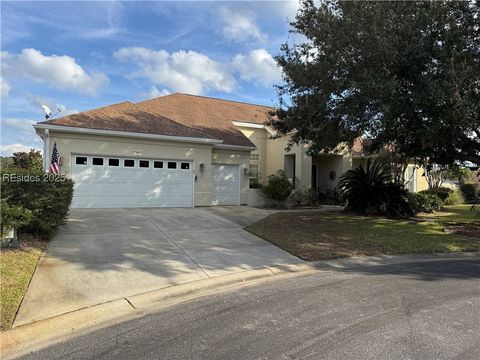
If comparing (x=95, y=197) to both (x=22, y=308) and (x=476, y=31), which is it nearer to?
(x=22, y=308)

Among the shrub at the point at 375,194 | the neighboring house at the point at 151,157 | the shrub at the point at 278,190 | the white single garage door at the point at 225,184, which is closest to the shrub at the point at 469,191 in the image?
the shrub at the point at 375,194

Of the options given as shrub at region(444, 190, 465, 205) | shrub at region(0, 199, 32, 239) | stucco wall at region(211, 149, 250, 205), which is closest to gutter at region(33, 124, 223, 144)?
stucco wall at region(211, 149, 250, 205)

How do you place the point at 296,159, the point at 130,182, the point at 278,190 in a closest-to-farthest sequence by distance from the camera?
1. the point at 130,182
2. the point at 278,190
3. the point at 296,159

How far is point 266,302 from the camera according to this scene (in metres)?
6.27

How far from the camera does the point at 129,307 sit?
20.0 feet

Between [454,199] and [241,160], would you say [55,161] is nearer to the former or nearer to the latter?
[241,160]

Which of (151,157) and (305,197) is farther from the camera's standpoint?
(305,197)

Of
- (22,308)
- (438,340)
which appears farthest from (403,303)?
(22,308)

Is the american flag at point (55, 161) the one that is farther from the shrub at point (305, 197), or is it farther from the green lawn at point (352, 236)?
the shrub at point (305, 197)

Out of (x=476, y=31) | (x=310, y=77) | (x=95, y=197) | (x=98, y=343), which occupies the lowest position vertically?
(x=98, y=343)

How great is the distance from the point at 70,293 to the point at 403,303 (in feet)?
16.9

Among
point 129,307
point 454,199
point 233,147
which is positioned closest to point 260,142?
point 233,147

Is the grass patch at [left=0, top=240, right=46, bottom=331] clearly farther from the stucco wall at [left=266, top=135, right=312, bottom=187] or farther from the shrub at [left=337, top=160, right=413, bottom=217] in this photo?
the stucco wall at [left=266, top=135, right=312, bottom=187]

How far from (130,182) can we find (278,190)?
22.2 feet
